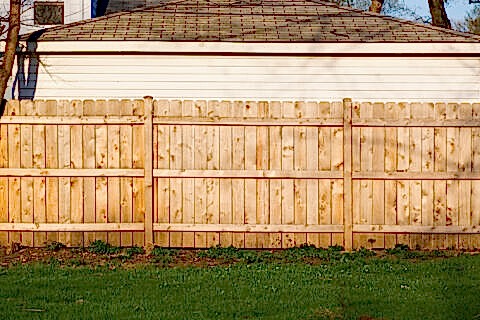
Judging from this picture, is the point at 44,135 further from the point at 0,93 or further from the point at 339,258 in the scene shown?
the point at 339,258

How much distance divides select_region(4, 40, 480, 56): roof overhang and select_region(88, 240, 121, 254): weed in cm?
363

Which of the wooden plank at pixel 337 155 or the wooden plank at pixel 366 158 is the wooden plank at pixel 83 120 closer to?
the wooden plank at pixel 337 155

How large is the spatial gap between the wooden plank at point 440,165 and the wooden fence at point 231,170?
0.04 ft

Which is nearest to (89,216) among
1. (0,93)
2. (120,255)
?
(120,255)

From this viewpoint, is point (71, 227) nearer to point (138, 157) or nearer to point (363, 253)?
point (138, 157)

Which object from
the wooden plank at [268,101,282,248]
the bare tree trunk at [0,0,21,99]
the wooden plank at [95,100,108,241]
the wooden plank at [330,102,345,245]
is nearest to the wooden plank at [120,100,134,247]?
the wooden plank at [95,100,108,241]

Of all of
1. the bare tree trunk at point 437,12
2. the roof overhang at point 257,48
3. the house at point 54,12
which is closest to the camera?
the roof overhang at point 257,48

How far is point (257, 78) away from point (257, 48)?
1.61 ft

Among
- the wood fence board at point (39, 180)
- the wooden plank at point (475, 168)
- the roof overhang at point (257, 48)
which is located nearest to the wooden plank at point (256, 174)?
the wooden plank at point (475, 168)

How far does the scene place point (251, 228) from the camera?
10828 mm

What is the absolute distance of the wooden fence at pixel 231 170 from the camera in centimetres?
1076

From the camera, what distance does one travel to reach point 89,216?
1082cm

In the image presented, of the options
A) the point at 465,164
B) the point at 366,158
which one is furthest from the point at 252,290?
the point at 465,164

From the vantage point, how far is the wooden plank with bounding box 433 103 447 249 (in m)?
10.8
